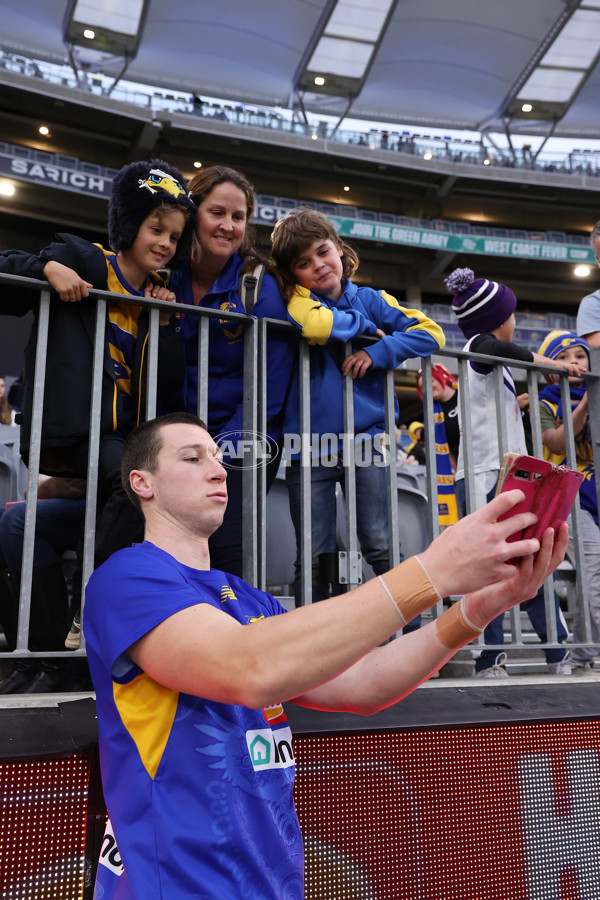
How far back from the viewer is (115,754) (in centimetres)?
128

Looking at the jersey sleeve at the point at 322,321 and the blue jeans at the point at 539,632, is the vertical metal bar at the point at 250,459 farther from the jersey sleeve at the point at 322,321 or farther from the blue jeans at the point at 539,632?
the blue jeans at the point at 539,632

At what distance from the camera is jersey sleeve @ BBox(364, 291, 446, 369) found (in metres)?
2.57

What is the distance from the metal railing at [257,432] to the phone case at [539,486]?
1243mm

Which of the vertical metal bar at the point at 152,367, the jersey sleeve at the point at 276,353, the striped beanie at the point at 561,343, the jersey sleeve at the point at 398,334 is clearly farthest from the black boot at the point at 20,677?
the striped beanie at the point at 561,343

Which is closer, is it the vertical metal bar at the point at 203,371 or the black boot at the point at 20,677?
the black boot at the point at 20,677

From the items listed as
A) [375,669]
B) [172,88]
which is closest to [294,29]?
[172,88]

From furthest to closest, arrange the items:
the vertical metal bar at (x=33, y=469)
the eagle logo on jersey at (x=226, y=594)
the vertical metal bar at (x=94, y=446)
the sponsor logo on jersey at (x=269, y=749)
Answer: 1. the vertical metal bar at (x=94, y=446)
2. the vertical metal bar at (x=33, y=469)
3. the eagle logo on jersey at (x=226, y=594)
4. the sponsor logo on jersey at (x=269, y=749)

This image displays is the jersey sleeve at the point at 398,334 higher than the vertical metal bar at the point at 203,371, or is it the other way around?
the jersey sleeve at the point at 398,334

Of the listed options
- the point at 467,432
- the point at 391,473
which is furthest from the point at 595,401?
the point at 391,473

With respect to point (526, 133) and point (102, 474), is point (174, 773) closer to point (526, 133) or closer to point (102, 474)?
point (102, 474)

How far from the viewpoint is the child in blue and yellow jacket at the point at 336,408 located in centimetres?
253

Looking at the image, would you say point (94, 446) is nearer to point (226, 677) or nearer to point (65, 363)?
point (65, 363)

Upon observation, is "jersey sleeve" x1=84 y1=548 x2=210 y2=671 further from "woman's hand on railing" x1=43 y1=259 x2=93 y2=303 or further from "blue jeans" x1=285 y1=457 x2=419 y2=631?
"blue jeans" x1=285 y1=457 x2=419 y2=631

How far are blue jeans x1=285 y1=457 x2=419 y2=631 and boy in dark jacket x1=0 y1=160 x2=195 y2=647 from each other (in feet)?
1.90
